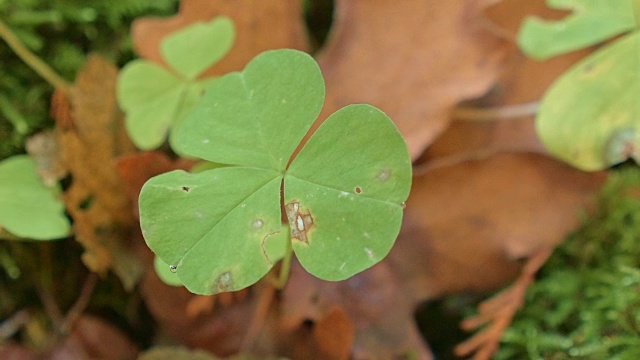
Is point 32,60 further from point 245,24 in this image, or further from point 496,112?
point 496,112

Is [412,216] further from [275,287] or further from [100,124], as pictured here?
[100,124]

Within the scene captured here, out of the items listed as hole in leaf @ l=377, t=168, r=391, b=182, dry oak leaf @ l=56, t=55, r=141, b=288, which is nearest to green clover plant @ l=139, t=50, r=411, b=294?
hole in leaf @ l=377, t=168, r=391, b=182

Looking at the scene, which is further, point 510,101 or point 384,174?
point 510,101

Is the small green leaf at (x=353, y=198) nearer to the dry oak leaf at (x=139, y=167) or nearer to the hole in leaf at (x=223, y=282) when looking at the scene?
the hole in leaf at (x=223, y=282)

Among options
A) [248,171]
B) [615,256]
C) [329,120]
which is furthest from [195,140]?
[615,256]

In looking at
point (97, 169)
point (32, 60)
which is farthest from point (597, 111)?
point (32, 60)

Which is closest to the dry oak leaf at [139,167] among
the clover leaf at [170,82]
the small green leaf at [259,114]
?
the clover leaf at [170,82]

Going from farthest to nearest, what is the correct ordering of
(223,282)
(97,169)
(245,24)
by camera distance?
(245,24) → (97,169) → (223,282)
